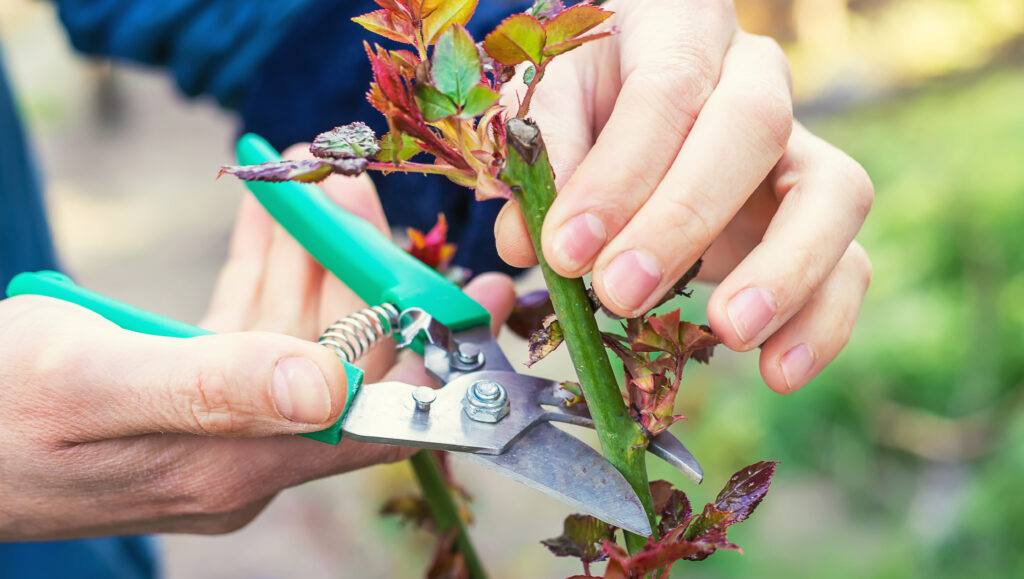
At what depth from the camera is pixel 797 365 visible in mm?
779

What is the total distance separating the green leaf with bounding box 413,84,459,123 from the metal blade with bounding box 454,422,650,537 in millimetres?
315

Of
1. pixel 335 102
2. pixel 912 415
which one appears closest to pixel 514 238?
pixel 335 102

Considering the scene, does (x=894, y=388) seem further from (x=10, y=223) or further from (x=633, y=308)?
(x=10, y=223)

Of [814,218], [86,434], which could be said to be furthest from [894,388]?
A: [86,434]

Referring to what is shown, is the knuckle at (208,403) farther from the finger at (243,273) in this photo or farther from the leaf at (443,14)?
the finger at (243,273)

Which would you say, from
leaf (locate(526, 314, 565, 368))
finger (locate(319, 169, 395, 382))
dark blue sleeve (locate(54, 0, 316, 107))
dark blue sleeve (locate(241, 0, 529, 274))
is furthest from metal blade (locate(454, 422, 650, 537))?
dark blue sleeve (locate(54, 0, 316, 107))

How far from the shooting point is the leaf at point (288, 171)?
1.78 feet

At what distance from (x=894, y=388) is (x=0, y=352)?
1.97 metres

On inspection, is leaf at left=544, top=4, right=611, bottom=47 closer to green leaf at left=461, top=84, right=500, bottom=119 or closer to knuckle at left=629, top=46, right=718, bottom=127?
green leaf at left=461, top=84, right=500, bottom=119

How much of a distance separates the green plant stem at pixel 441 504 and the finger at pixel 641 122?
0.35 m

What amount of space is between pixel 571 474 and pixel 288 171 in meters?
0.35

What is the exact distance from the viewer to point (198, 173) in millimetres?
4211

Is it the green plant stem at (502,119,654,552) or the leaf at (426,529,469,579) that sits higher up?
the green plant stem at (502,119,654,552)

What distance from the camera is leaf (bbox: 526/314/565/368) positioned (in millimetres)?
641
